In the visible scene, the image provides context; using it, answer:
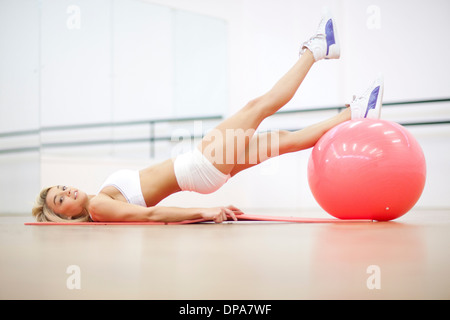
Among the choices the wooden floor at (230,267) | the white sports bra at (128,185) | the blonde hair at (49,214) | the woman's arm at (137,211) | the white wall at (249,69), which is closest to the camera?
the wooden floor at (230,267)

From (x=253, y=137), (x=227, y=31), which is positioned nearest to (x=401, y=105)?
(x=227, y=31)

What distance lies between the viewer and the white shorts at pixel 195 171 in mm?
2454

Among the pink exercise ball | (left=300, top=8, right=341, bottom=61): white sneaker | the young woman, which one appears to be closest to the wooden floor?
the pink exercise ball

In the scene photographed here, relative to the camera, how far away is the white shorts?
2.45 meters

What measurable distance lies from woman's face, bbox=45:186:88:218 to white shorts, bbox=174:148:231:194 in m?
0.54

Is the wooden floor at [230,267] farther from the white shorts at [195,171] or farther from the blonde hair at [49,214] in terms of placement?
the blonde hair at [49,214]

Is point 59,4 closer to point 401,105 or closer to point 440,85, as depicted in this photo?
point 401,105

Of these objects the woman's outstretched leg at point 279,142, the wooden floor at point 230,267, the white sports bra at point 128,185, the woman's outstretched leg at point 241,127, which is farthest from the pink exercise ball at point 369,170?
the white sports bra at point 128,185

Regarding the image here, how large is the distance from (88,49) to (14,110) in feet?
3.44

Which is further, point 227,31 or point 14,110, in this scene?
point 227,31

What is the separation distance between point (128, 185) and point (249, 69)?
391 centimetres

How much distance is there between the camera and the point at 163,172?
8.24 ft

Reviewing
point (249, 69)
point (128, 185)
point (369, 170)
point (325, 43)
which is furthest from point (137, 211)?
point (249, 69)

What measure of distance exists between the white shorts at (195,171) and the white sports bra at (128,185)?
223mm
